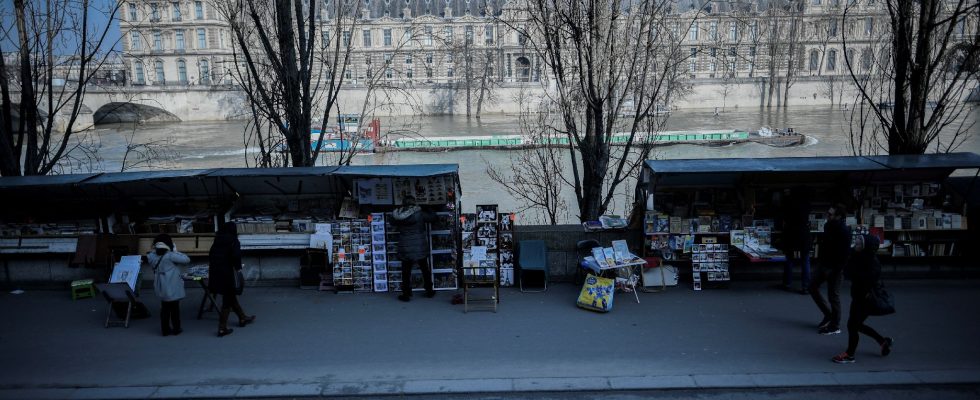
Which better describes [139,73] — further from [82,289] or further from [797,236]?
[797,236]

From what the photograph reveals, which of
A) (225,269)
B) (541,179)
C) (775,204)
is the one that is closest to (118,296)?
(225,269)

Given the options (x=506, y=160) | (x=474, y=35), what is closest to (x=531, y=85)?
(x=474, y=35)

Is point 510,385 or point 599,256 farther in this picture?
point 599,256

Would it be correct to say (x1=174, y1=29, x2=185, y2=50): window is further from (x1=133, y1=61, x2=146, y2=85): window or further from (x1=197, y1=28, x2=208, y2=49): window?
(x1=133, y1=61, x2=146, y2=85): window

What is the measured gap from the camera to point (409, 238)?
833 centimetres

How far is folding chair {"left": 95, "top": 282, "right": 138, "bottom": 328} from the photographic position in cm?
749

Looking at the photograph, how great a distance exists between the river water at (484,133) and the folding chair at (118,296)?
14561 millimetres

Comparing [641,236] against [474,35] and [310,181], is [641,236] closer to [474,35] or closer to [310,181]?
[310,181]

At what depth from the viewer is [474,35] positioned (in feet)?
226

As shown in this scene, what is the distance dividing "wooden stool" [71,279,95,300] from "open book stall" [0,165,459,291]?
356mm

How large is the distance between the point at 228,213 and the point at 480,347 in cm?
440

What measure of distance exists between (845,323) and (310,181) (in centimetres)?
680

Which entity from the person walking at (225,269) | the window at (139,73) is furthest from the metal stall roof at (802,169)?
the window at (139,73)

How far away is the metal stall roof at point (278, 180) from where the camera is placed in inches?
355
